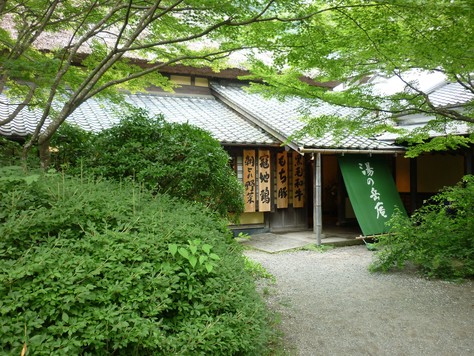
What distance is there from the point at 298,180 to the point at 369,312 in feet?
24.8

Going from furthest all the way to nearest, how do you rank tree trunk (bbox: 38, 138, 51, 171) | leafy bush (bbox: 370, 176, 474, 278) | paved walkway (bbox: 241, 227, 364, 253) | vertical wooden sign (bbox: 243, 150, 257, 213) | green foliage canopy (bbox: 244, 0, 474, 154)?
vertical wooden sign (bbox: 243, 150, 257, 213) → paved walkway (bbox: 241, 227, 364, 253) → leafy bush (bbox: 370, 176, 474, 278) → tree trunk (bbox: 38, 138, 51, 171) → green foliage canopy (bbox: 244, 0, 474, 154)

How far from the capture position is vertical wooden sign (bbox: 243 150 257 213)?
11.3 m

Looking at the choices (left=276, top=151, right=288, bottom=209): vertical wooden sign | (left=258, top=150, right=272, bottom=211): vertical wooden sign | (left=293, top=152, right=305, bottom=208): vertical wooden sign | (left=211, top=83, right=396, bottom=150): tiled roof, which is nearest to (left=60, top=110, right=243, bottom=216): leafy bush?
(left=211, top=83, right=396, bottom=150): tiled roof

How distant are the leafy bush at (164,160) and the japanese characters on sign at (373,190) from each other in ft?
21.5

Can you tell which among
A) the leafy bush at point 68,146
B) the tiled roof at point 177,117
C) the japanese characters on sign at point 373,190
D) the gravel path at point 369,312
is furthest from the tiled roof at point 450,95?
the leafy bush at point 68,146

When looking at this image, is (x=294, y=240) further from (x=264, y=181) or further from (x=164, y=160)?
(x=164, y=160)

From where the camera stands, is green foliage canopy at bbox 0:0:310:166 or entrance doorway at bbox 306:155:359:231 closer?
green foliage canopy at bbox 0:0:310:166

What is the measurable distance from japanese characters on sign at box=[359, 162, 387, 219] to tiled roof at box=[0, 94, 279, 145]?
2.78 metres

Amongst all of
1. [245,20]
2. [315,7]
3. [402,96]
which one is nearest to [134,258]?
[245,20]

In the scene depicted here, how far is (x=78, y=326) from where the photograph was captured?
97.1 inches

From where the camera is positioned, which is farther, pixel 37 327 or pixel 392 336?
pixel 392 336

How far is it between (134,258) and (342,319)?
10.5ft

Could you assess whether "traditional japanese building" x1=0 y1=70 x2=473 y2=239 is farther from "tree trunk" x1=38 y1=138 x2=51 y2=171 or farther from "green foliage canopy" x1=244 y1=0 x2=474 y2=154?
"tree trunk" x1=38 y1=138 x2=51 y2=171

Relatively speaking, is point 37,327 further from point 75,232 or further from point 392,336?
point 392,336
